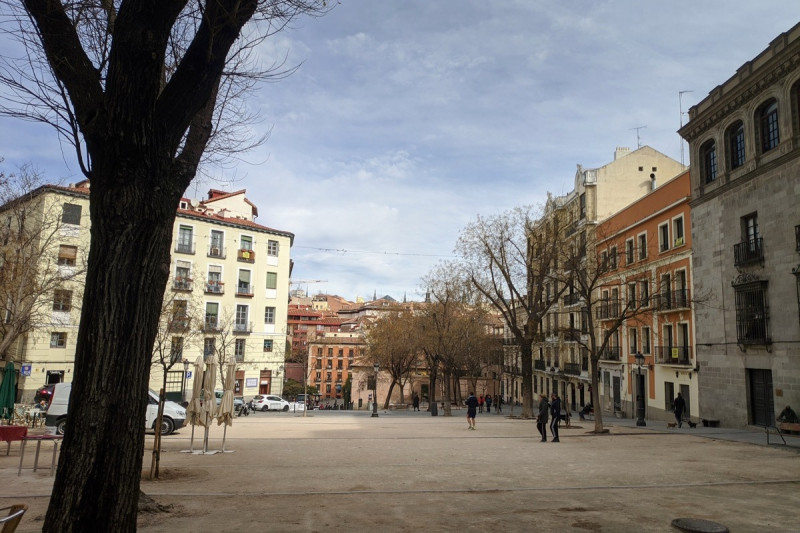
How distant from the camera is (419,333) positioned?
4825cm

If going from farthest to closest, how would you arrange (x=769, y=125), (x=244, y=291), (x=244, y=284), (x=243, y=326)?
(x=244, y=284), (x=244, y=291), (x=243, y=326), (x=769, y=125)

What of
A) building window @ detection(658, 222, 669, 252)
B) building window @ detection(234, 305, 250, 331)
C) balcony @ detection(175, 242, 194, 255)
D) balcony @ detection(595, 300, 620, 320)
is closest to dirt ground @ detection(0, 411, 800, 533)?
building window @ detection(658, 222, 669, 252)

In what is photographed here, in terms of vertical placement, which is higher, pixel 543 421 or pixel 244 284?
pixel 244 284

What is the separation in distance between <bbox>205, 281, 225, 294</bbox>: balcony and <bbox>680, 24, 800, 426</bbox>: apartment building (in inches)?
1460

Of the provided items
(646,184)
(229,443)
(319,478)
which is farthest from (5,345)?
(646,184)

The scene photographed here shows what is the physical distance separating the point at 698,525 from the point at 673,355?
86.0 feet

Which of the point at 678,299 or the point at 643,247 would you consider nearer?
the point at 678,299

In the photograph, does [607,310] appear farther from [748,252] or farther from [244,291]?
[244,291]

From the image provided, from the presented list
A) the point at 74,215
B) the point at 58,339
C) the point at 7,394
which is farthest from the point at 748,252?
the point at 58,339

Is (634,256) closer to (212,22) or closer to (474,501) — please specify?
(474,501)

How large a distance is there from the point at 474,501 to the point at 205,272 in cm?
4397

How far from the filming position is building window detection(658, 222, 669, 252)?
31531 mm

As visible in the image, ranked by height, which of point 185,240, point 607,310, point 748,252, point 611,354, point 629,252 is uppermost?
point 185,240

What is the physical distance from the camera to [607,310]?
1481 inches
